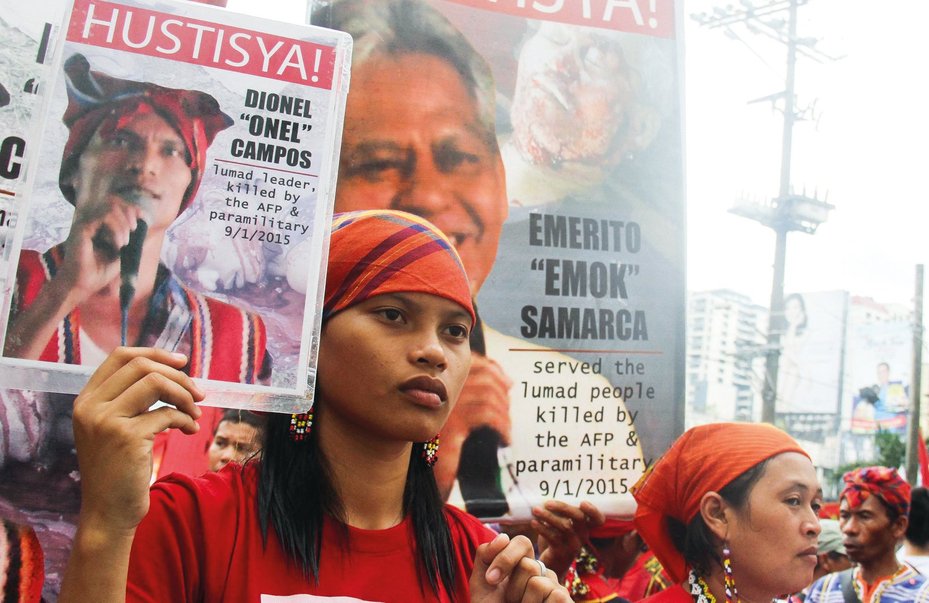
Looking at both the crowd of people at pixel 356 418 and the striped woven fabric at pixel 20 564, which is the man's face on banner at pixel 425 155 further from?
the striped woven fabric at pixel 20 564

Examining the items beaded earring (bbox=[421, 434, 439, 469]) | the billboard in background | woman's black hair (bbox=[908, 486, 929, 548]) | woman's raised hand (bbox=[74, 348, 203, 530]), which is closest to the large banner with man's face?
beaded earring (bbox=[421, 434, 439, 469])

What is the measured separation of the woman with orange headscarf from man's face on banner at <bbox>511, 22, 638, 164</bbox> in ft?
2.61

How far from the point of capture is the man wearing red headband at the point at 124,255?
0.92 m

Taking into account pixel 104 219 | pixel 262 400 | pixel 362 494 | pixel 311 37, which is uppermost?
pixel 311 37

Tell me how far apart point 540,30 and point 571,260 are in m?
0.60

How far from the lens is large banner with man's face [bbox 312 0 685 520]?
72.1 inches

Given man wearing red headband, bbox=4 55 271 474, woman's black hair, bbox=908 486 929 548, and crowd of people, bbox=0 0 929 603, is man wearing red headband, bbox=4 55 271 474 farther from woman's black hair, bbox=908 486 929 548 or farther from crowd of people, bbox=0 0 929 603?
woman's black hair, bbox=908 486 929 548

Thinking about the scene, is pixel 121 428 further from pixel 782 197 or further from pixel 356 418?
pixel 782 197

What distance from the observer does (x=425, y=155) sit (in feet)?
6.05

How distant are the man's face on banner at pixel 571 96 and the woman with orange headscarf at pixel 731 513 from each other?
2.61 ft

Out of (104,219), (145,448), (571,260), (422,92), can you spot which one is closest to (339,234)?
(104,219)

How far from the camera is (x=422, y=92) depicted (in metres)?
Result: 1.86

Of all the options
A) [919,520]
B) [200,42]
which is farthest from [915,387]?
[200,42]

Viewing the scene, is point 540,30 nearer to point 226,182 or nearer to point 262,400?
point 226,182
